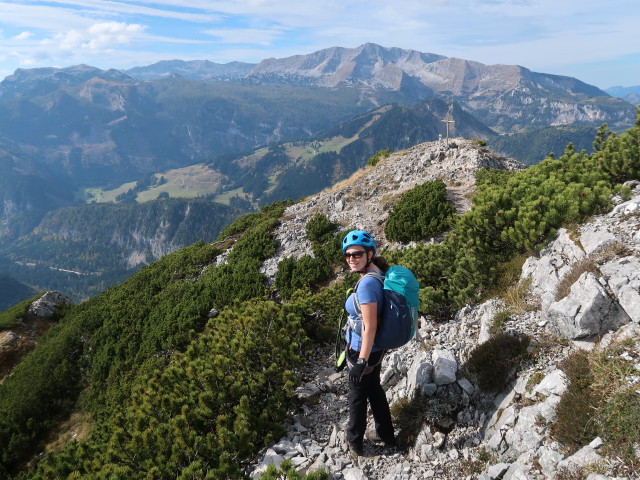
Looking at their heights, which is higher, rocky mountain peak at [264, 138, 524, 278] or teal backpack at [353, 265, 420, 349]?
teal backpack at [353, 265, 420, 349]

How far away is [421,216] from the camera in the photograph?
20.0 metres

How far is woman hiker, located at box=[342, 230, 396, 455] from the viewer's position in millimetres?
5570

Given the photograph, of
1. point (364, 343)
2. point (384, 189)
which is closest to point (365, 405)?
point (364, 343)

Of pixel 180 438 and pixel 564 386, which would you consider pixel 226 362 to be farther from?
pixel 564 386

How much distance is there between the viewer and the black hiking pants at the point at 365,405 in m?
6.29

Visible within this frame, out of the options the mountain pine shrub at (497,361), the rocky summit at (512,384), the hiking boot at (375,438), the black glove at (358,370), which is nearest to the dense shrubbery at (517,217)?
the rocky summit at (512,384)

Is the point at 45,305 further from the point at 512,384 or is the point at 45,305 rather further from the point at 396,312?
the point at 512,384

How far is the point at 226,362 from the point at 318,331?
15.7ft

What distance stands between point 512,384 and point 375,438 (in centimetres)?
278

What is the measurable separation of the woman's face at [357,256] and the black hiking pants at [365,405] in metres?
1.55

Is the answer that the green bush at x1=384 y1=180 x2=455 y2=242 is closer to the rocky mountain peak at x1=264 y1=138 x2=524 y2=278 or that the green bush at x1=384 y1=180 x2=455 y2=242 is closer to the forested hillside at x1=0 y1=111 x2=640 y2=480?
the forested hillside at x1=0 y1=111 x2=640 y2=480

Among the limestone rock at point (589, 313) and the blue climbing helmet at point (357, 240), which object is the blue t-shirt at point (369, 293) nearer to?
the blue climbing helmet at point (357, 240)

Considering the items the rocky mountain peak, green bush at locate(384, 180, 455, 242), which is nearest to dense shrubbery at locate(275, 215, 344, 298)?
the rocky mountain peak

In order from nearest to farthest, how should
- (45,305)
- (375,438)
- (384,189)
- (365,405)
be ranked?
(365,405) → (375,438) → (384,189) → (45,305)
